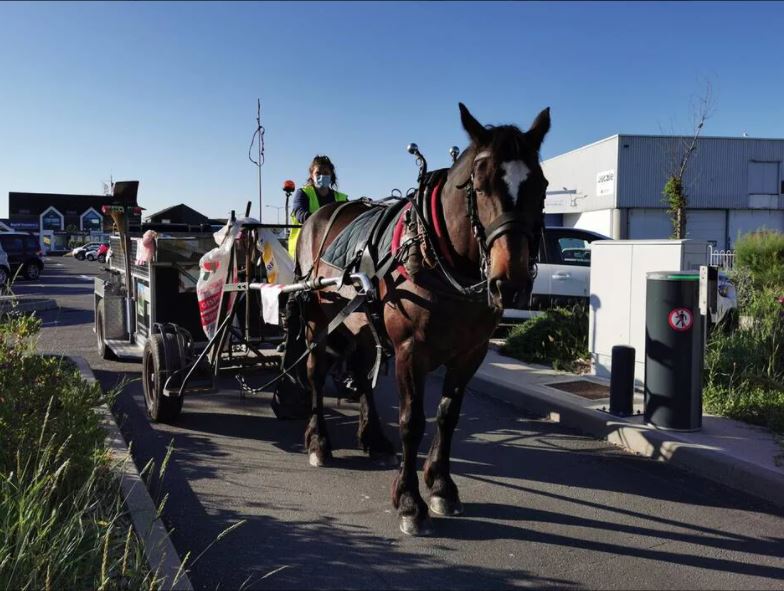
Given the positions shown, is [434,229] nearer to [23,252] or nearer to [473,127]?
[473,127]

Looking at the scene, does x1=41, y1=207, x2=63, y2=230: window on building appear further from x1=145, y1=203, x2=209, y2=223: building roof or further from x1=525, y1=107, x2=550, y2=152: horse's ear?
x1=525, y1=107, x2=550, y2=152: horse's ear

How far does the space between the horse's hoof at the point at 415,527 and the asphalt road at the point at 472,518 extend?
6 cm

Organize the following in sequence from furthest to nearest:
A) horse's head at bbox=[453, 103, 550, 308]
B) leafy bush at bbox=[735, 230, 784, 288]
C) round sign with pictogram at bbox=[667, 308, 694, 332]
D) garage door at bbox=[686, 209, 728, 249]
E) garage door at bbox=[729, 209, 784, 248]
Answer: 1. garage door at bbox=[729, 209, 784, 248]
2. garage door at bbox=[686, 209, 728, 249]
3. leafy bush at bbox=[735, 230, 784, 288]
4. round sign with pictogram at bbox=[667, 308, 694, 332]
5. horse's head at bbox=[453, 103, 550, 308]

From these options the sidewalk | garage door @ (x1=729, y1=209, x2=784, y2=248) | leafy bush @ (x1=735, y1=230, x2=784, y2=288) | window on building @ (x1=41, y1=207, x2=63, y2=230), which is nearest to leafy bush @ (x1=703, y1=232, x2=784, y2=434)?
the sidewalk

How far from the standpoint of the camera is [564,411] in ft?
21.9

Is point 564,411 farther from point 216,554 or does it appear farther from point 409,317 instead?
point 216,554

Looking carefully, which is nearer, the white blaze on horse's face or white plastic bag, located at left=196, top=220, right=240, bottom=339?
the white blaze on horse's face

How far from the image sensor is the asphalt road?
359cm

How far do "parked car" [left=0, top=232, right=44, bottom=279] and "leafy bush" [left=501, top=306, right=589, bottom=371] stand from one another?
83.1 ft

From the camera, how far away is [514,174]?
11.1 feet

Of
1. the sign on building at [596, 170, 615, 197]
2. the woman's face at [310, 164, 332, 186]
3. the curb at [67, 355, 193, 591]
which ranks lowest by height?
the curb at [67, 355, 193, 591]

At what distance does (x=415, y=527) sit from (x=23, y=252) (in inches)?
1179

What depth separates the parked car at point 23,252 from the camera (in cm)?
2859

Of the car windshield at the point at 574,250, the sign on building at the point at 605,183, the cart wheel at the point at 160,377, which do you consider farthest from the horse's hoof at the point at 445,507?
the sign on building at the point at 605,183
